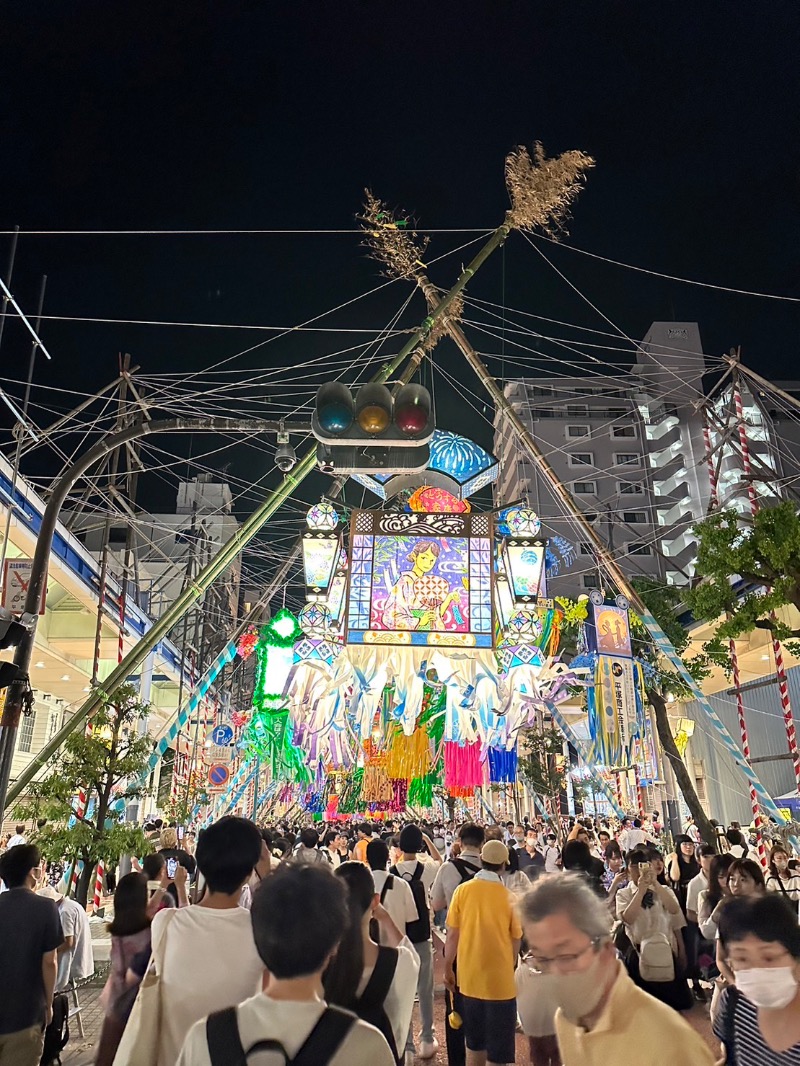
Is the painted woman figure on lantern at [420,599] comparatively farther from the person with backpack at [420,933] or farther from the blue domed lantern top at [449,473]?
the person with backpack at [420,933]

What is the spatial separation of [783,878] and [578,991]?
9.26 metres

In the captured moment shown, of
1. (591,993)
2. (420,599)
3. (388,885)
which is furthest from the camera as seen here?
(420,599)

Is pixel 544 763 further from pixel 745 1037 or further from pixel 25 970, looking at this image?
pixel 745 1037

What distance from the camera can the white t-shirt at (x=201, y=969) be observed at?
2666 mm

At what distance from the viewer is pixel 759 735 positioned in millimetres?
29781

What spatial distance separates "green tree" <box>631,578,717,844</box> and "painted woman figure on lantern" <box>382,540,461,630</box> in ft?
27.5

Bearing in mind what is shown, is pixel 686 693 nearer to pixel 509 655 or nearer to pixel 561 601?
pixel 561 601

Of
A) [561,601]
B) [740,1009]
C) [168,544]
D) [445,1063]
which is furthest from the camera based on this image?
[168,544]

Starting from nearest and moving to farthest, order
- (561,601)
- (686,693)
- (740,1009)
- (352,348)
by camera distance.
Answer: (740,1009), (352,348), (561,601), (686,693)

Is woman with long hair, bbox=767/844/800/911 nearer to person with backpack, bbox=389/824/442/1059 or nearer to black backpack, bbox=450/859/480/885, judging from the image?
black backpack, bbox=450/859/480/885

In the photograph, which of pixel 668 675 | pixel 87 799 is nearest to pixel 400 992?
pixel 87 799

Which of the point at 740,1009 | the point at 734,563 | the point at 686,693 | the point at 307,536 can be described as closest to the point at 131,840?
the point at 307,536

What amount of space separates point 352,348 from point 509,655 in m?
5.23

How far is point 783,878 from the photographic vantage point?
972 centimetres
